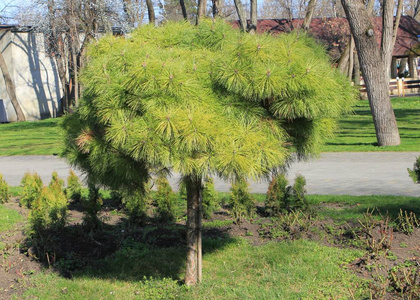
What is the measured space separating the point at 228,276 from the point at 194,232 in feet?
2.43

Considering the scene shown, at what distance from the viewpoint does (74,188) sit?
8.27m

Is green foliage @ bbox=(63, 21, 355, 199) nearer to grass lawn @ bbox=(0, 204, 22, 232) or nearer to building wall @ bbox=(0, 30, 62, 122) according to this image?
grass lawn @ bbox=(0, 204, 22, 232)

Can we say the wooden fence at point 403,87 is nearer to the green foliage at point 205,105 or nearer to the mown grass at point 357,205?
the mown grass at point 357,205

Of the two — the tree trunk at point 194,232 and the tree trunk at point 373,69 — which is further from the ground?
the tree trunk at point 373,69

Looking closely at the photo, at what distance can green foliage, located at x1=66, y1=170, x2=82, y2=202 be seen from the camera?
26.9 feet

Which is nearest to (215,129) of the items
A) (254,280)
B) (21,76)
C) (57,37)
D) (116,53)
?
(116,53)

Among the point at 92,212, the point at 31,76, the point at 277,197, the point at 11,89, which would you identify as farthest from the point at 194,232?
the point at 31,76

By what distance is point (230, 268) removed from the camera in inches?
206

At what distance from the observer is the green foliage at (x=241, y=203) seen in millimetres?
6699

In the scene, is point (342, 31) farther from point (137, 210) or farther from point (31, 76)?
point (137, 210)

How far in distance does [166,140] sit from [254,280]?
1882mm

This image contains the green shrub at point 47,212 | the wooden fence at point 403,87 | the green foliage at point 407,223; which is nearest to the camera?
the green foliage at point 407,223

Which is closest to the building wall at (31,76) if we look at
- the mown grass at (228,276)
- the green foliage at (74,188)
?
the green foliage at (74,188)

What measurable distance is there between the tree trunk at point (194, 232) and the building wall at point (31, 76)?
26.7 m
